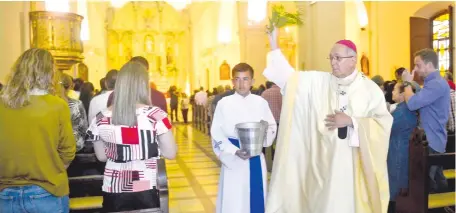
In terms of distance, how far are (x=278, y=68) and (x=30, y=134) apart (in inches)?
69.8

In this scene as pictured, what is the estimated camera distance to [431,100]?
4242 mm

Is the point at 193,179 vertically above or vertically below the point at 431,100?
below

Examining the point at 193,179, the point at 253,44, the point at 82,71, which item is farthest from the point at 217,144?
the point at 82,71

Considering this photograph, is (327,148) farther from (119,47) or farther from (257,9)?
(119,47)

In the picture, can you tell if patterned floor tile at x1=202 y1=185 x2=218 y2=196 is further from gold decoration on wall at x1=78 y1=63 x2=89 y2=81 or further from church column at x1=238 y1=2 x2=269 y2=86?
gold decoration on wall at x1=78 y1=63 x2=89 y2=81

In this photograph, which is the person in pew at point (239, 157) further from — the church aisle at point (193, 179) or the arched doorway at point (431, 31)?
the arched doorway at point (431, 31)

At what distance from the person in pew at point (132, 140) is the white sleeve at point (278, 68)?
1004mm

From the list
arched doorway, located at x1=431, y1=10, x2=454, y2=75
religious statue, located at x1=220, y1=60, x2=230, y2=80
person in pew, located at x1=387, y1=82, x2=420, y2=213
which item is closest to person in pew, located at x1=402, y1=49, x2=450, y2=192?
person in pew, located at x1=387, y1=82, x2=420, y2=213

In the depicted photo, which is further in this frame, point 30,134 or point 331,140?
point 331,140

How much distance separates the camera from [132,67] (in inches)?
109

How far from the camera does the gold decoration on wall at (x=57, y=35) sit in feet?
30.3

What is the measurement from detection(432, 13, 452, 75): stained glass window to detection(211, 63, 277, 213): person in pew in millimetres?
10864

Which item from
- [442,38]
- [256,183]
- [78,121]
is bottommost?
[256,183]

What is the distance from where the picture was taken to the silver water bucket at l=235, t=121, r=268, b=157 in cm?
333
